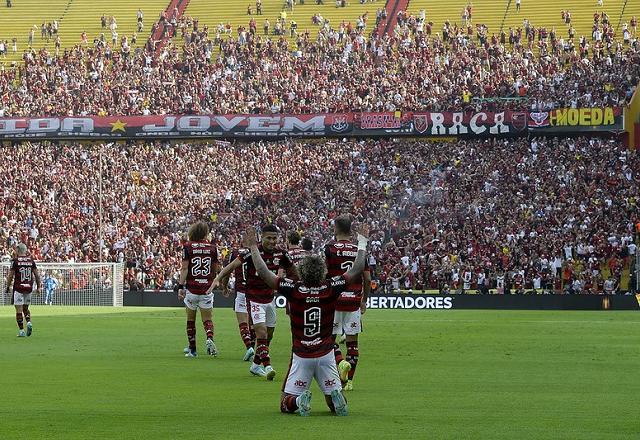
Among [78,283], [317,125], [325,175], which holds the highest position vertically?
[317,125]

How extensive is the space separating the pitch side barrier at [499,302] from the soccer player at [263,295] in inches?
1104

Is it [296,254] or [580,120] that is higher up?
[580,120]

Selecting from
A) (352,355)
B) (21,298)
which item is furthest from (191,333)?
(21,298)

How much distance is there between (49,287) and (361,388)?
40.8m

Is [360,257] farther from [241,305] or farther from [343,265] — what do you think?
[241,305]

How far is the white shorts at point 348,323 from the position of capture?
15.9 metres

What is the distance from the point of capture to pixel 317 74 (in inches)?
2660

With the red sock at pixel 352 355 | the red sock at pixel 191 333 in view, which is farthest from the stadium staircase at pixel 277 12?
the red sock at pixel 352 355

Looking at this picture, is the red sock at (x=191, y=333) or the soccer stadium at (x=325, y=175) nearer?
the red sock at (x=191, y=333)

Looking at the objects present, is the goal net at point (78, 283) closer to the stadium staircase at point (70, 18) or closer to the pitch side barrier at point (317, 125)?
the pitch side barrier at point (317, 125)

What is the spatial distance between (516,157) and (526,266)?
9989 mm

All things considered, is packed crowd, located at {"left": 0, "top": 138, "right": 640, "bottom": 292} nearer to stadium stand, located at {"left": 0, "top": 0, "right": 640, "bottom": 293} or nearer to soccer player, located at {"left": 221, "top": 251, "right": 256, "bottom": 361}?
stadium stand, located at {"left": 0, "top": 0, "right": 640, "bottom": 293}

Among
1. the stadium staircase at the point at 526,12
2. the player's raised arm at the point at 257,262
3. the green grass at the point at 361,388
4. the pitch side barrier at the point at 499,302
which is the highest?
the stadium staircase at the point at 526,12

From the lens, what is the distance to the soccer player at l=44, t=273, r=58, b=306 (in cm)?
5438
